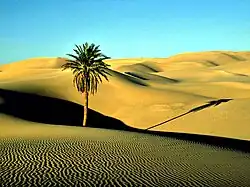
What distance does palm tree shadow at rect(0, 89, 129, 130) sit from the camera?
35.4m

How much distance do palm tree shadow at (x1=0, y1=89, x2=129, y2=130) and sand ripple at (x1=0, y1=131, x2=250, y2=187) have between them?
15926 mm

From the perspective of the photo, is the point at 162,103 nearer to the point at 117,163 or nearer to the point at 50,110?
the point at 50,110

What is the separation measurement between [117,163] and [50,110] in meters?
25.1

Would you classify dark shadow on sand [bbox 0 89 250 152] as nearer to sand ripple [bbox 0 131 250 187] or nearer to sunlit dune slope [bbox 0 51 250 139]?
sunlit dune slope [bbox 0 51 250 139]

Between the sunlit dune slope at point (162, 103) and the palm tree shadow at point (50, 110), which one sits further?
the palm tree shadow at point (50, 110)

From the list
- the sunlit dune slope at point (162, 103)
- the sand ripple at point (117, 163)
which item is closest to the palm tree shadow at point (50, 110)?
the sunlit dune slope at point (162, 103)

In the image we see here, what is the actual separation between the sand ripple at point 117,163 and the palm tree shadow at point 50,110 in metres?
15.9


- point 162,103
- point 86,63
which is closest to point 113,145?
point 86,63

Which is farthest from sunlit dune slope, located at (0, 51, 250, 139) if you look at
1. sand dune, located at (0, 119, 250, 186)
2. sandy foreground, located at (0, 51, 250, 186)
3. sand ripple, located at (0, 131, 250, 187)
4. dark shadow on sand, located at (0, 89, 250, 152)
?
sand ripple, located at (0, 131, 250, 187)

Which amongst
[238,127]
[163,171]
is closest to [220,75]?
[238,127]

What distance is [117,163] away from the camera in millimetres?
14648

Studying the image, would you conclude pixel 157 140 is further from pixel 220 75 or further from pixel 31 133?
pixel 220 75

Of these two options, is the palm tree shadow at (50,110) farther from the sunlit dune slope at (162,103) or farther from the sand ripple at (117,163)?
the sand ripple at (117,163)

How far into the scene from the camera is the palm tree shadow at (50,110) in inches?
1395
